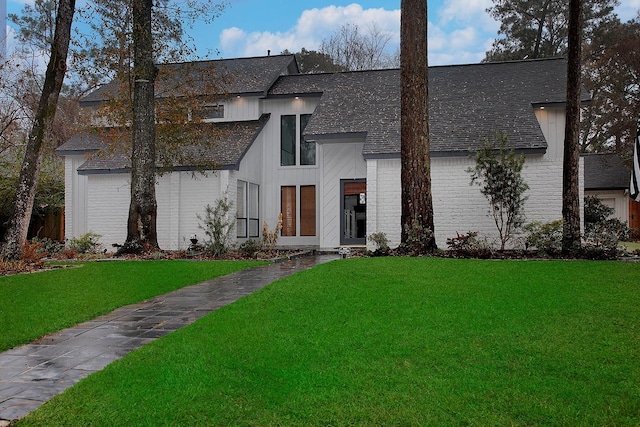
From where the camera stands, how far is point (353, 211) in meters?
16.5

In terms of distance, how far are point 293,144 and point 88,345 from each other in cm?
1436

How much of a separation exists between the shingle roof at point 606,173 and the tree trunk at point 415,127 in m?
19.1

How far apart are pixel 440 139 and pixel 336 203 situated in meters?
3.74

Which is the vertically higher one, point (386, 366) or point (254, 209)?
point (254, 209)

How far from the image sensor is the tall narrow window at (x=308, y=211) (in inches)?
712

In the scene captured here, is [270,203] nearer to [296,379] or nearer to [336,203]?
[336,203]

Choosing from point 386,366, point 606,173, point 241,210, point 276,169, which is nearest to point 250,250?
point 241,210

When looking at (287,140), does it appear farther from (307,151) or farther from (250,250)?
(250,250)

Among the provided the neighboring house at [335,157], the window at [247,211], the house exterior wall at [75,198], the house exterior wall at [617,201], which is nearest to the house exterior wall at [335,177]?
the neighboring house at [335,157]

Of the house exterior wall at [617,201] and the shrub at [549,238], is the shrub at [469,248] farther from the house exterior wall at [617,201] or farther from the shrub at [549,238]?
the house exterior wall at [617,201]

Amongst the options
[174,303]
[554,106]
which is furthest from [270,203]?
Result: [174,303]

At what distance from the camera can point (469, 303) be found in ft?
18.4

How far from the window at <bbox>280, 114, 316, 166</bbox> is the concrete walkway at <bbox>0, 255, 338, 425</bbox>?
11069mm

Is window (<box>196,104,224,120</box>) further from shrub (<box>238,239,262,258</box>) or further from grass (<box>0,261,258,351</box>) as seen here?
grass (<box>0,261,258,351</box>)
